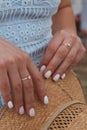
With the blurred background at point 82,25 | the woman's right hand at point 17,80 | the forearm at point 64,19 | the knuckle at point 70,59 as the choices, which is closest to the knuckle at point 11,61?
the woman's right hand at point 17,80

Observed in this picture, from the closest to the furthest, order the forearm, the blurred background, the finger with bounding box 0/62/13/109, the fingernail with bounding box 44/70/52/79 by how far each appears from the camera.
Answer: the finger with bounding box 0/62/13/109, the fingernail with bounding box 44/70/52/79, the forearm, the blurred background

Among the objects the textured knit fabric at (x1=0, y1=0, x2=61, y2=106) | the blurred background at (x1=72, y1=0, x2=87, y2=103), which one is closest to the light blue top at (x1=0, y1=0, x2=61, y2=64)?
the textured knit fabric at (x1=0, y1=0, x2=61, y2=106)

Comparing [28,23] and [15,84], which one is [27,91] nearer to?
[15,84]

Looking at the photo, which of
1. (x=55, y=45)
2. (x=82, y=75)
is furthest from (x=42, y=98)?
(x=82, y=75)

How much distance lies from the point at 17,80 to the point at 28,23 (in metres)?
0.23

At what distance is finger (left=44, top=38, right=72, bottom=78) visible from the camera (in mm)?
966

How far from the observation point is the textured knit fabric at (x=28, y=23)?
967mm

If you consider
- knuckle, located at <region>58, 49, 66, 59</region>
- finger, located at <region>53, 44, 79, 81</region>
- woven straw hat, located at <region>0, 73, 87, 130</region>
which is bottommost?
woven straw hat, located at <region>0, 73, 87, 130</region>

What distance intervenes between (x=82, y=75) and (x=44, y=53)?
2.52 meters

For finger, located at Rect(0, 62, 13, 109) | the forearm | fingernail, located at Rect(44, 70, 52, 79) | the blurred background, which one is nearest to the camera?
finger, located at Rect(0, 62, 13, 109)

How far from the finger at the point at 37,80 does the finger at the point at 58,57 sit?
7cm

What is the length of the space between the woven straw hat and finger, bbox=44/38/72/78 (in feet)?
0.08

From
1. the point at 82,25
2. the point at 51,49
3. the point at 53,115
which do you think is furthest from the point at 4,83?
the point at 82,25

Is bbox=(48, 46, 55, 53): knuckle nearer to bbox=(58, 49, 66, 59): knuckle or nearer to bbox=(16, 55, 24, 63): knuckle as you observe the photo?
bbox=(58, 49, 66, 59): knuckle
